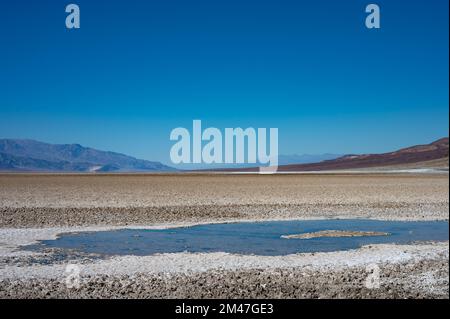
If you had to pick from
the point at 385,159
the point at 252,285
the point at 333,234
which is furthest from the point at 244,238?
the point at 385,159

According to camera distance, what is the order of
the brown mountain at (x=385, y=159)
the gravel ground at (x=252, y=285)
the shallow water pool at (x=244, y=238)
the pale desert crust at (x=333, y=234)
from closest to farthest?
the gravel ground at (x=252, y=285) → the shallow water pool at (x=244, y=238) → the pale desert crust at (x=333, y=234) → the brown mountain at (x=385, y=159)

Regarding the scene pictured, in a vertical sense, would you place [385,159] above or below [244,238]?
above

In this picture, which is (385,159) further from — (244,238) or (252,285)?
(252,285)

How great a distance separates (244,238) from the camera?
16047mm

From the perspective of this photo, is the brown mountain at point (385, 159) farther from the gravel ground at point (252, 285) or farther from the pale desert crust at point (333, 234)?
the gravel ground at point (252, 285)

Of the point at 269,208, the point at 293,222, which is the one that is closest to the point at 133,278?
the point at 293,222

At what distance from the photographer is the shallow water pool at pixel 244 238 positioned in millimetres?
14016

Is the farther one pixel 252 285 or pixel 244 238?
pixel 244 238

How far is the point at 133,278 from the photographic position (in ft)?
33.7

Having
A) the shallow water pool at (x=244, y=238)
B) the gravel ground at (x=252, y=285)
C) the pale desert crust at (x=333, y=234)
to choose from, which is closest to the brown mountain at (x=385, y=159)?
the shallow water pool at (x=244, y=238)

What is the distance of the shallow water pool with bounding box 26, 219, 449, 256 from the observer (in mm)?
14016

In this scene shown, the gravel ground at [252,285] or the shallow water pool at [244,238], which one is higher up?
the gravel ground at [252,285]

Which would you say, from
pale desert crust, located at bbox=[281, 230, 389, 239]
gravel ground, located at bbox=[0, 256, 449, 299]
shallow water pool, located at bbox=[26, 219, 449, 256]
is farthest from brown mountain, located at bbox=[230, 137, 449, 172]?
gravel ground, located at bbox=[0, 256, 449, 299]

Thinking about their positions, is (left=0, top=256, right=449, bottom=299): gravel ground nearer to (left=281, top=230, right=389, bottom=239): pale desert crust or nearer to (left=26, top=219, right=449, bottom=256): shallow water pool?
(left=26, top=219, right=449, bottom=256): shallow water pool
